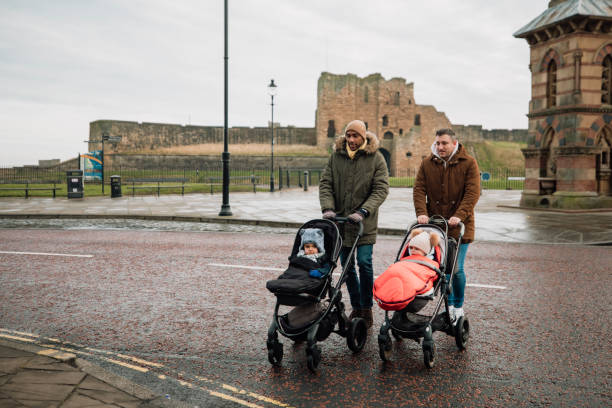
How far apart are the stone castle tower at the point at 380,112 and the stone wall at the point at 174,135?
4.20m

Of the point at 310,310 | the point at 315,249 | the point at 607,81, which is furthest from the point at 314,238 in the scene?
the point at 607,81

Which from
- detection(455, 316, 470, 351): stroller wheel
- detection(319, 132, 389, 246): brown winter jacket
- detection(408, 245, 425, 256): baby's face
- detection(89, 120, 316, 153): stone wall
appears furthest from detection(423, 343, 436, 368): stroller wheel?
detection(89, 120, 316, 153): stone wall

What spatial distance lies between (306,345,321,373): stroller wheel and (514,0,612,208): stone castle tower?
1547cm

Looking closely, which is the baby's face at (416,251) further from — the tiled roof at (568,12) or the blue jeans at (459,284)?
the tiled roof at (568,12)

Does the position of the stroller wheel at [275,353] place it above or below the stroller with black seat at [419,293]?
below

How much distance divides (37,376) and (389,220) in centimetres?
1145

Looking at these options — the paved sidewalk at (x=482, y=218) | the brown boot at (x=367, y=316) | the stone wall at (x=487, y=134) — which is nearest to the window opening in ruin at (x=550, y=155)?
the paved sidewalk at (x=482, y=218)

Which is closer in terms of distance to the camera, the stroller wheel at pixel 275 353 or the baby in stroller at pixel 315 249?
the stroller wheel at pixel 275 353

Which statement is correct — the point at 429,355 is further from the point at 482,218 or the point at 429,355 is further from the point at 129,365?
the point at 482,218

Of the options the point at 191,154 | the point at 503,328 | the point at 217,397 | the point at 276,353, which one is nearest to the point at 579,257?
the point at 503,328

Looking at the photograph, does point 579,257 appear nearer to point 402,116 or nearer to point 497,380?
point 497,380

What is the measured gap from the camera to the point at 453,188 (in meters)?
4.61

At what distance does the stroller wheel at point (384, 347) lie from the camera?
12.8ft

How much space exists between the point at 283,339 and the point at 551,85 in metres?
16.4
